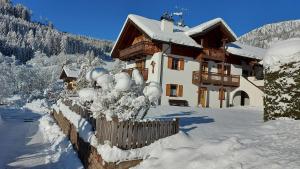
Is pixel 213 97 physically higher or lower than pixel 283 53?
lower

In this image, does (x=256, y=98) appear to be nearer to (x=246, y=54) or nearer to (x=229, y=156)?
(x=246, y=54)

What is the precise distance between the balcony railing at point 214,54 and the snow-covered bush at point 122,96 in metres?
19.9

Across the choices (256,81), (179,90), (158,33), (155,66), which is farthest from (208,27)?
(256,81)

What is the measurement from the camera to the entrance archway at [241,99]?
34594mm

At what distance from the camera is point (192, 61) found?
3155 centimetres

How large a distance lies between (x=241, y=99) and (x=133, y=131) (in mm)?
26683

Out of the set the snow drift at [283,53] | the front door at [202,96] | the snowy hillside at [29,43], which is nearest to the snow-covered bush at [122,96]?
the snow drift at [283,53]

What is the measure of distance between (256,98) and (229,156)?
2458cm

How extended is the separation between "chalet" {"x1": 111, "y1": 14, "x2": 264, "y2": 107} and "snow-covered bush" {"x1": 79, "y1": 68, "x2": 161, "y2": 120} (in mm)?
15931

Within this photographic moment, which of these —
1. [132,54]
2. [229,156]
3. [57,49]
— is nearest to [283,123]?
[229,156]

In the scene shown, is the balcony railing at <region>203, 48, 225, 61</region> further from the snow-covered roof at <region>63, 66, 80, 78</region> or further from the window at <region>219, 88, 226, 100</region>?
the snow-covered roof at <region>63, 66, 80, 78</region>

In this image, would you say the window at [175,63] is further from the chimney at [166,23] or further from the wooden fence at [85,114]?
the wooden fence at [85,114]

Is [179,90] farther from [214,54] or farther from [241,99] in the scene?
[241,99]

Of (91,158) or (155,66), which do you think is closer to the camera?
(91,158)
